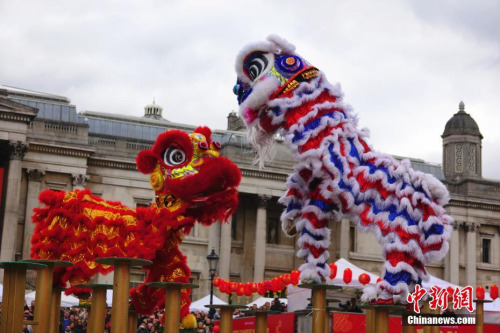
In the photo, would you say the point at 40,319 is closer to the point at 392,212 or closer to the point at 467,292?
the point at 392,212

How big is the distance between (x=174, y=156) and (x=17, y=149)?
26822 mm

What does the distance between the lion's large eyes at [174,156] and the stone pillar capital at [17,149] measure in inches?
1045

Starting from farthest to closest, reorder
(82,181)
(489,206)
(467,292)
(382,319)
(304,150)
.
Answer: (489,206), (82,181), (467,292), (304,150), (382,319)

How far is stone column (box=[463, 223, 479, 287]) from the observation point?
52.2 metres

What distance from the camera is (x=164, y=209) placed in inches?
578

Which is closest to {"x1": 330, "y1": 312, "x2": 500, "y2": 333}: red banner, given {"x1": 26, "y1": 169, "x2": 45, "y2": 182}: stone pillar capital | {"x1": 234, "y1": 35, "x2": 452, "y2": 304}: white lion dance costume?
{"x1": 234, "y1": 35, "x2": 452, "y2": 304}: white lion dance costume

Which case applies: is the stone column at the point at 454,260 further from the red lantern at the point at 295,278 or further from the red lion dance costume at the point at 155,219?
the red lion dance costume at the point at 155,219

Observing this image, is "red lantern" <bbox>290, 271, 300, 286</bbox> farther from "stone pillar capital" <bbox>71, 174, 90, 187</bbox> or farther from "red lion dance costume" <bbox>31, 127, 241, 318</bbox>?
"stone pillar capital" <bbox>71, 174, 90, 187</bbox>

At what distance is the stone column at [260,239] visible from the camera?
46375 mm

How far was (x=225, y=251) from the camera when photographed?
45.6 meters

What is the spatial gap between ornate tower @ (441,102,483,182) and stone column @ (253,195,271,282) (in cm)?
1307

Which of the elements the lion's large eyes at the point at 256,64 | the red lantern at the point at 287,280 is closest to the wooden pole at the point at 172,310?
the lion's large eyes at the point at 256,64

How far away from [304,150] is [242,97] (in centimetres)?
146

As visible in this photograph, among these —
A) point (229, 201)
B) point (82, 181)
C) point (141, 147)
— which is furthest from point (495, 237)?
point (229, 201)
